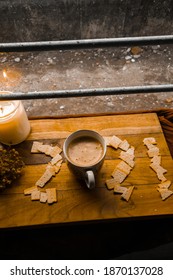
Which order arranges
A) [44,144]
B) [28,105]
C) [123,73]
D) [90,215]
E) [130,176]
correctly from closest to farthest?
[90,215] < [130,176] < [44,144] < [28,105] < [123,73]

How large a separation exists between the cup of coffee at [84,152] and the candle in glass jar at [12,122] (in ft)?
1.05

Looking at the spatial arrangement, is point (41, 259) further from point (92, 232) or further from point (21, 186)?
point (21, 186)

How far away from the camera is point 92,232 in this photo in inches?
75.4

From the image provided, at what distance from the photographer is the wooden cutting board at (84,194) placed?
146 cm

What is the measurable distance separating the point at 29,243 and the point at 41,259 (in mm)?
134

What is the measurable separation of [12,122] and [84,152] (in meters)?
0.42

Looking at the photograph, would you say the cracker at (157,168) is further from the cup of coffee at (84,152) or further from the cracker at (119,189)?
the cup of coffee at (84,152)

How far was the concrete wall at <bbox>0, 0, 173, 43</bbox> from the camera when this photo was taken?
3.23 m

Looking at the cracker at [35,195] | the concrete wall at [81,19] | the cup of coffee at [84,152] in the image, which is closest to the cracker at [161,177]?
the cup of coffee at [84,152]

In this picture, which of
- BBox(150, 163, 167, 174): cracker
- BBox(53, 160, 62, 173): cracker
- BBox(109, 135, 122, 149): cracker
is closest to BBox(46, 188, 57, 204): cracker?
BBox(53, 160, 62, 173): cracker

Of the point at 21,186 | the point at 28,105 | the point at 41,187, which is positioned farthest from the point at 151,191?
the point at 28,105

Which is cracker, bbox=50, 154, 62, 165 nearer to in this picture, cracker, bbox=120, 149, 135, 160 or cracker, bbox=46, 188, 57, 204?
cracker, bbox=46, 188, 57, 204

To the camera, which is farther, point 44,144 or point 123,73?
point 123,73

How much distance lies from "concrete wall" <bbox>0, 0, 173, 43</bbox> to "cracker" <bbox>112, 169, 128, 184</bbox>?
Answer: 237 cm
